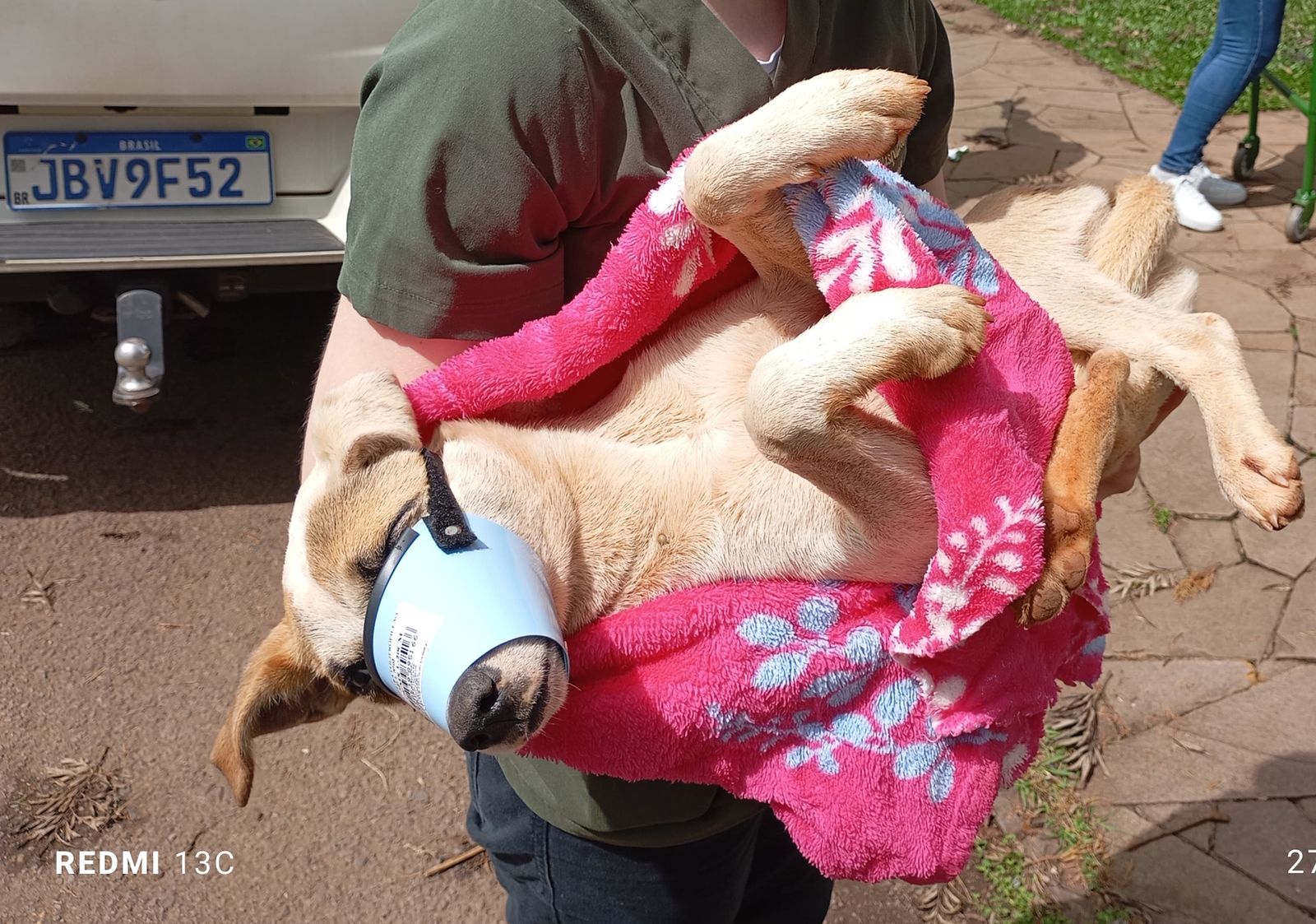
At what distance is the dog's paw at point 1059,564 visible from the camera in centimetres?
141

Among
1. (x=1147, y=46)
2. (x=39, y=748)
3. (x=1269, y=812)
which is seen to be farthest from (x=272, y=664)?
(x=1147, y=46)

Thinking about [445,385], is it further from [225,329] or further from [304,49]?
[225,329]

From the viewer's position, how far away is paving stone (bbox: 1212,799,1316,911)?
289 cm

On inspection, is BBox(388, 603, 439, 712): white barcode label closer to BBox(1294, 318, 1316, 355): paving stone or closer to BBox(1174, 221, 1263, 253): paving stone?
BBox(1294, 318, 1316, 355): paving stone

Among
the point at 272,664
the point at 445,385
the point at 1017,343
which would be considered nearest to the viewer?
the point at 1017,343

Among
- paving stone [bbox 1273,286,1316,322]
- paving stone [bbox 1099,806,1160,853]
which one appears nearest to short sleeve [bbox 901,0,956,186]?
paving stone [bbox 1099,806,1160,853]

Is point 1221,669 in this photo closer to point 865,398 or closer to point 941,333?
point 865,398

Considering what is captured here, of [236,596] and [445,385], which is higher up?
[445,385]

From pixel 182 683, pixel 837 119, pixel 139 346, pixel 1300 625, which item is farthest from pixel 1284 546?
pixel 139 346

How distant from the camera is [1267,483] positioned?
5.65 ft

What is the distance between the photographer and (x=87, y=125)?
3.33 meters

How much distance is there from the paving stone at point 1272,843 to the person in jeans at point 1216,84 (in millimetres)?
4020

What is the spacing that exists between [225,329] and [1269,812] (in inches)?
180

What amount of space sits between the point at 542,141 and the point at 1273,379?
14.8 feet
